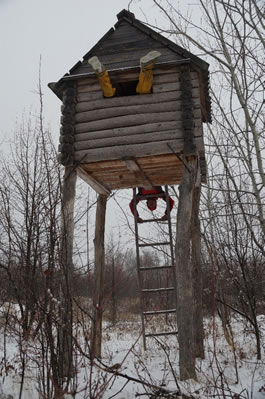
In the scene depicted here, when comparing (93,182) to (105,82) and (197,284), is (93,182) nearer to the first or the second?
(105,82)

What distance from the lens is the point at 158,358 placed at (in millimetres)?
5969

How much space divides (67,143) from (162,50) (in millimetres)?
2036

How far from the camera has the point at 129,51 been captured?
5.40 m

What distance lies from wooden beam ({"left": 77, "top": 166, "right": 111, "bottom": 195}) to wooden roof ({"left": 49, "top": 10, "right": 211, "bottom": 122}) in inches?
54.6

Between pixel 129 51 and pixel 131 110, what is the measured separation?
103 cm

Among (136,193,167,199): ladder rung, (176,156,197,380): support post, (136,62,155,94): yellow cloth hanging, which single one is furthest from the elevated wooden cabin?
(136,193,167,199): ladder rung

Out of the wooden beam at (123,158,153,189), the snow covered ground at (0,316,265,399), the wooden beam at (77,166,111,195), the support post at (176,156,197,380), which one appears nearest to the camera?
the snow covered ground at (0,316,265,399)

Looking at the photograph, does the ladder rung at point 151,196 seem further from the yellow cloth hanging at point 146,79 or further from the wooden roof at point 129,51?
the yellow cloth hanging at point 146,79

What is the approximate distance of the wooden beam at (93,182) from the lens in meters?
5.43

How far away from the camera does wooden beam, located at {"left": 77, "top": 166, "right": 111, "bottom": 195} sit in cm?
543

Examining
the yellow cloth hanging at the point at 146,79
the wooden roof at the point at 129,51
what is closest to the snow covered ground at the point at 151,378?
the yellow cloth hanging at the point at 146,79

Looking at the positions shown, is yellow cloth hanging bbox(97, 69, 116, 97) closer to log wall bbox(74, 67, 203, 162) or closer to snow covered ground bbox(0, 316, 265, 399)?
log wall bbox(74, 67, 203, 162)

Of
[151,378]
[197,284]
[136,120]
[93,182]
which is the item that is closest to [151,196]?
[93,182]

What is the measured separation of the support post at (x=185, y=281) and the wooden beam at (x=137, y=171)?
2.67 ft
